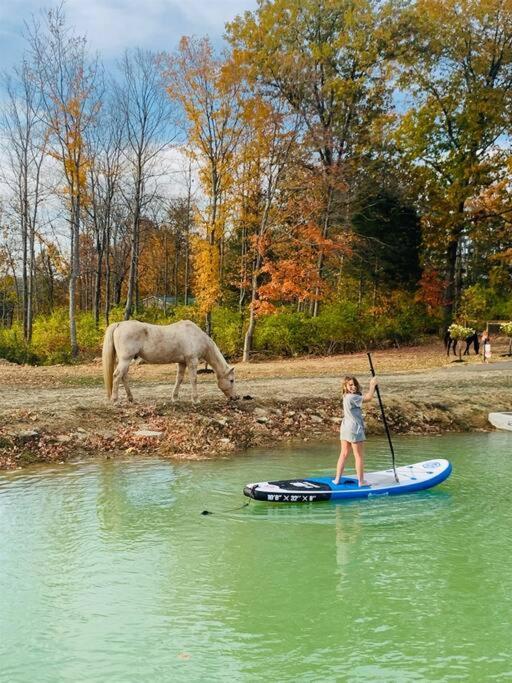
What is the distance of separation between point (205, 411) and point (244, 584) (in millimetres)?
7622

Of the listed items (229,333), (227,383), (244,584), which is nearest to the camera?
(244,584)

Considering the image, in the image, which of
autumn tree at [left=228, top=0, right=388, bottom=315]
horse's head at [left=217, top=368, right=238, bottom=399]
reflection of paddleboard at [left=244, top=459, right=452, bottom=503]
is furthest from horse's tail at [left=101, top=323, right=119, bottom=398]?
autumn tree at [left=228, top=0, right=388, bottom=315]

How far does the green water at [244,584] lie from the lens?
185 inches

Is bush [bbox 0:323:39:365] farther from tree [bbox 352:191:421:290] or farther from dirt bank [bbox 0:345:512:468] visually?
tree [bbox 352:191:421:290]

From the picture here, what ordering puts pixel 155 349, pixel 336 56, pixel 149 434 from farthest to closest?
pixel 336 56 → pixel 155 349 → pixel 149 434

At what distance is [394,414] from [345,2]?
89.8 ft

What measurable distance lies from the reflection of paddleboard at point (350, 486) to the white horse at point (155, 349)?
17.7ft

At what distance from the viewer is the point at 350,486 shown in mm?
8836

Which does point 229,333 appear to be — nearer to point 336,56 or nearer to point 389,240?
point 389,240

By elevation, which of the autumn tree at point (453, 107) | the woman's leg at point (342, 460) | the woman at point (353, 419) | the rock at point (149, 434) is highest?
the autumn tree at point (453, 107)

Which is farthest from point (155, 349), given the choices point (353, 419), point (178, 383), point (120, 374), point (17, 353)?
point (17, 353)

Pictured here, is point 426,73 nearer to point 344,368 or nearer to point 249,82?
point 249,82

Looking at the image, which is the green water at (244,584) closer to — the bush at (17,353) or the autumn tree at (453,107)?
the bush at (17,353)

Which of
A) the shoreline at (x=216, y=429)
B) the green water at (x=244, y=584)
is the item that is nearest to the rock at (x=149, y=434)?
the shoreline at (x=216, y=429)
